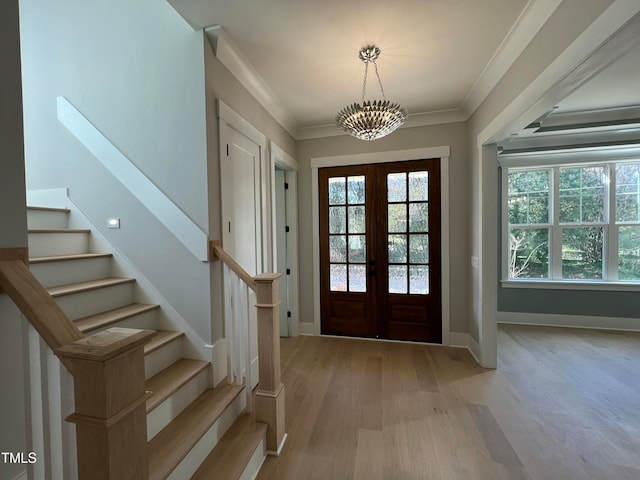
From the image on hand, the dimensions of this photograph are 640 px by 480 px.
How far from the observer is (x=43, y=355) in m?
0.80

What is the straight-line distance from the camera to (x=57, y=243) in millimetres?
1919

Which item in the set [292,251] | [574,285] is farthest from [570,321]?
[292,251]

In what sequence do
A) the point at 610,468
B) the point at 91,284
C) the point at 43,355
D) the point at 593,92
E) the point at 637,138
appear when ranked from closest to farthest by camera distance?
the point at 43,355
the point at 610,468
the point at 91,284
the point at 593,92
the point at 637,138

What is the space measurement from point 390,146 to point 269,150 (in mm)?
1506

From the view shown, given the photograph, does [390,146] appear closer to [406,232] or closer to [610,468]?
[406,232]

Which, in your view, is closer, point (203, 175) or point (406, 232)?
point (203, 175)

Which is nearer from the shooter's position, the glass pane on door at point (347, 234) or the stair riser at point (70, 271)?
the stair riser at point (70, 271)

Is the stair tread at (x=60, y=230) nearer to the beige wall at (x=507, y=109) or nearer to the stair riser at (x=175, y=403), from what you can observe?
the stair riser at (x=175, y=403)

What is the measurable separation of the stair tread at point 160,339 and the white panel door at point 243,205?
0.49 metres

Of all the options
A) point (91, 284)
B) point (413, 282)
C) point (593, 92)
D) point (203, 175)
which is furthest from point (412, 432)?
point (593, 92)

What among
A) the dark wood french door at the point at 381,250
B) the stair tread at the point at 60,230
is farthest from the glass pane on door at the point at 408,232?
the stair tread at the point at 60,230

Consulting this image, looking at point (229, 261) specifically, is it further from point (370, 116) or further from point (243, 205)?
point (370, 116)

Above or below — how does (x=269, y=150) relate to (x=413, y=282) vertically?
above

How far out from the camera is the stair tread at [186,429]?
4.10 ft
